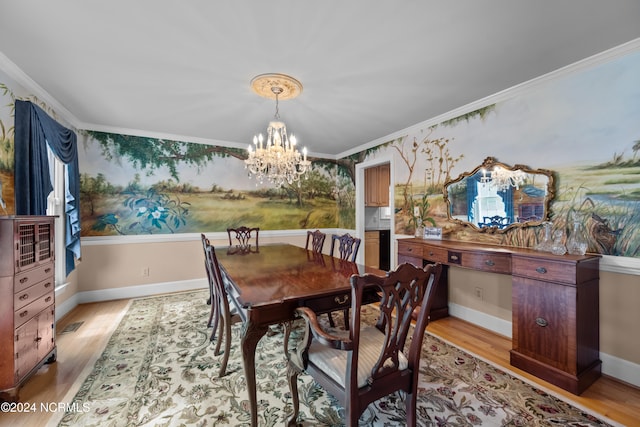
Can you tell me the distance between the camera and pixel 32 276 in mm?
1935

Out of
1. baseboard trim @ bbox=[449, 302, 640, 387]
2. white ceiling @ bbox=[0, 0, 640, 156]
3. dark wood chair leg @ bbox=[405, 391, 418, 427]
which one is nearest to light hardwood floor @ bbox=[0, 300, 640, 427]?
baseboard trim @ bbox=[449, 302, 640, 387]

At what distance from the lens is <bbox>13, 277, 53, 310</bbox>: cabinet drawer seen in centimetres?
177

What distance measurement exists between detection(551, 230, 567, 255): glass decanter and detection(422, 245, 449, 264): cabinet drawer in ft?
2.75

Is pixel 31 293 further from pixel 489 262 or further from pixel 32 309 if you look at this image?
pixel 489 262

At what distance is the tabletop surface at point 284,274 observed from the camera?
156 centimetres

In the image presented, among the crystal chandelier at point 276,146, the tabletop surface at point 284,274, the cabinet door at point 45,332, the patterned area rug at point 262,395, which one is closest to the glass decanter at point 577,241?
the patterned area rug at point 262,395

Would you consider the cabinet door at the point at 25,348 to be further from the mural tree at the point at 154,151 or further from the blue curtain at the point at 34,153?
the mural tree at the point at 154,151

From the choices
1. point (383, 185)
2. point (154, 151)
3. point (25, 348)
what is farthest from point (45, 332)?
point (383, 185)

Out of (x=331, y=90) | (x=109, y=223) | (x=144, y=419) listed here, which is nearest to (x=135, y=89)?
(x=331, y=90)

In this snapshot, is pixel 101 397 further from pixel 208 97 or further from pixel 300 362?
pixel 208 97

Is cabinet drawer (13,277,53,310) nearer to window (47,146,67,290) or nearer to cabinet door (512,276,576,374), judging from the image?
window (47,146,67,290)

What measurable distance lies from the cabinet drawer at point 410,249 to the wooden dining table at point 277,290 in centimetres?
108

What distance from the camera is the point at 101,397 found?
5.82ft

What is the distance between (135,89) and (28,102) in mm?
839
